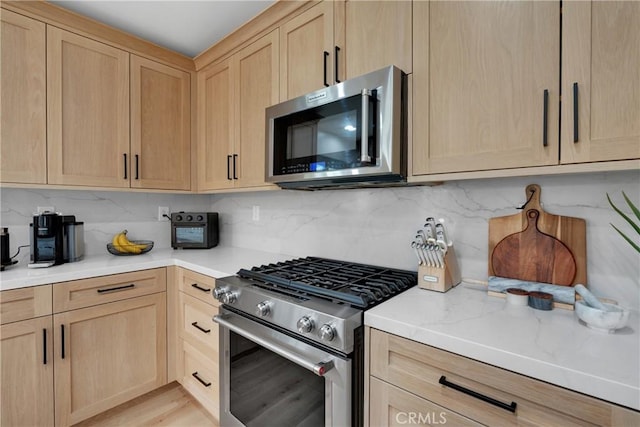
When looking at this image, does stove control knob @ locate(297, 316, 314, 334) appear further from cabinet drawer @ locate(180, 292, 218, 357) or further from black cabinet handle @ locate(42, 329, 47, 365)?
black cabinet handle @ locate(42, 329, 47, 365)

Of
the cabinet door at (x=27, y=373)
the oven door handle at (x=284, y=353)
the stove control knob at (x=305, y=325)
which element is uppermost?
the stove control knob at (x=305, y=325)

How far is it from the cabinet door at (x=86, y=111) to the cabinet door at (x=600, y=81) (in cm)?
232

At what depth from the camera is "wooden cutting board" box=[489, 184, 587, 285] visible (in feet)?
3.50

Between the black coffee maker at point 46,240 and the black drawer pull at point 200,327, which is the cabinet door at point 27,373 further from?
the black drawer pull at point 200,327

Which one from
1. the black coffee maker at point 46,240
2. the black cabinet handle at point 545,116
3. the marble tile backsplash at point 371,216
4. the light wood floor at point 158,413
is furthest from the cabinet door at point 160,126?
the black cabinet handle at point 545,116

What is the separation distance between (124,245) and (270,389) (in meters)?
1.50

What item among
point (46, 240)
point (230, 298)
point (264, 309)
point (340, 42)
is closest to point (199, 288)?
point (230, 298)

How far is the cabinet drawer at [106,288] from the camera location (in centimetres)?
156

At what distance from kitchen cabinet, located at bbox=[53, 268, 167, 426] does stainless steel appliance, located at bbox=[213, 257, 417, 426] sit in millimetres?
717

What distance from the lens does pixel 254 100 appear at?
1.80 m

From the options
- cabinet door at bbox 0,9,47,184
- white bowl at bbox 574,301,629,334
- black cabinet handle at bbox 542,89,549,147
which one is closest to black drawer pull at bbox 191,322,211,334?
cabinet door at bbox 0,9,47,184

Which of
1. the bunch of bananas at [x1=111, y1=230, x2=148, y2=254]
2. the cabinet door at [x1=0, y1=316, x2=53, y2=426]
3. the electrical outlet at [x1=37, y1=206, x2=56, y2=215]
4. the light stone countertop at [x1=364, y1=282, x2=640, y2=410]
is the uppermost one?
the electrical outlet at [x1=37, y1=206, x2=56, y2=215]

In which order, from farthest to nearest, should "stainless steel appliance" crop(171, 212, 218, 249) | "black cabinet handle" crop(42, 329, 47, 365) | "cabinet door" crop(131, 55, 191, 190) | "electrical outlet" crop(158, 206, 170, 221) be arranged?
"electrical outlet" crop(158, 206, 170, 221) → "stainless steel appliance" crop(171, 212, 218, 249) → "cabinet door" crop(131, 55, 191, 190) → "black cabinet handle" crop(42, 329, 47, 365)

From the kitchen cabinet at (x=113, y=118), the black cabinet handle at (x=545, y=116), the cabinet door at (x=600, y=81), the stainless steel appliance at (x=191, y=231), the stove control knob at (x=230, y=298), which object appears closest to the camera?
the cabinet door at (x=600, y=81)
